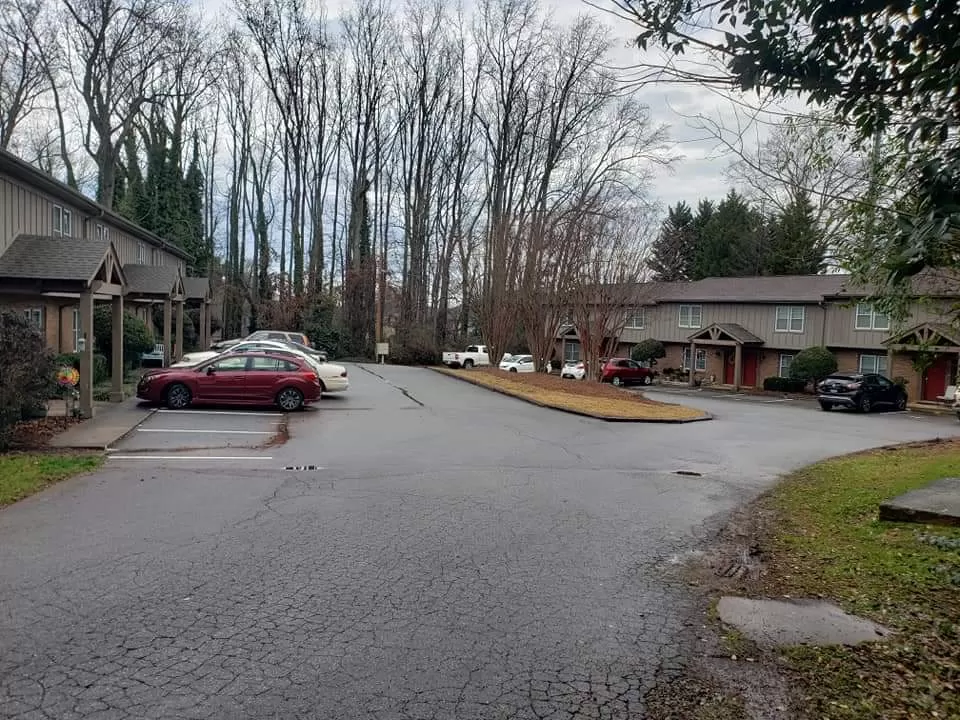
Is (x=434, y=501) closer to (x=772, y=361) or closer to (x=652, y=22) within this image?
(x=652, y=22)

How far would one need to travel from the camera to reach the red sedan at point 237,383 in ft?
63.0

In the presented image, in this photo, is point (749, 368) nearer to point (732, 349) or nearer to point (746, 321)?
point (732, 349)

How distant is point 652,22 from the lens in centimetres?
581

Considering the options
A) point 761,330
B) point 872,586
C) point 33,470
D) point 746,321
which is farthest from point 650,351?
point 872,586

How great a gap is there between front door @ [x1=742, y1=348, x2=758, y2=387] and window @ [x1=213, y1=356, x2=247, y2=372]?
3505 cm

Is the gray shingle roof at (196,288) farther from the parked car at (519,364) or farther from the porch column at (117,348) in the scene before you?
the parked car at (519,364)

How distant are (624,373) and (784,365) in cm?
967

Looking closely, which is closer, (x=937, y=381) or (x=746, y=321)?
(x=937, y=381)

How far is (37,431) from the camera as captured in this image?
14562 millimetres

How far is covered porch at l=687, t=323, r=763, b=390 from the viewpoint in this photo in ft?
149

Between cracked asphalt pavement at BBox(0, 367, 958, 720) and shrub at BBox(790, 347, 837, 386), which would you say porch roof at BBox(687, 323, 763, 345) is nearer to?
shrub at BBox(790, 347, 837, 386)

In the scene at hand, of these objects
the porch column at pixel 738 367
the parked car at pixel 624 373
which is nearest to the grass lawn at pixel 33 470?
the parked car at pixel 624 373

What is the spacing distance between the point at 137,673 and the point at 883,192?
7318 mm

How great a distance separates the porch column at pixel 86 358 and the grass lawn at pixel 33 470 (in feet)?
14.0
